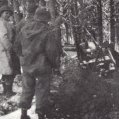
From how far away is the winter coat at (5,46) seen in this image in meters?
7.65

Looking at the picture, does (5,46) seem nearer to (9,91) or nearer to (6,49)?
(6,49)

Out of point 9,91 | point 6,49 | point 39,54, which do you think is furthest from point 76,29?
point 39,54

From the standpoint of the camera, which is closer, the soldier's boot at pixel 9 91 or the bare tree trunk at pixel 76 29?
the soldier's boot at pixel 9 91

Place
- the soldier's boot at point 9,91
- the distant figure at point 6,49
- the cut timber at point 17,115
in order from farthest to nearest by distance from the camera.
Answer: the soldier's boot at point 9,91 → the distant figure at point 6,49 → the cut timber at point 17,115

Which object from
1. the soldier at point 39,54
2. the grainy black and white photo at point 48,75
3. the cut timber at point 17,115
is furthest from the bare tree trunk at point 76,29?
the soldier at point 39,54

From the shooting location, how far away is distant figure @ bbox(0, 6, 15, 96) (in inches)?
300

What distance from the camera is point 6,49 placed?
7.81m

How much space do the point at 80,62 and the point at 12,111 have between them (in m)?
2.51

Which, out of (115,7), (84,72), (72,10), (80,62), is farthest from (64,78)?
(115,7)

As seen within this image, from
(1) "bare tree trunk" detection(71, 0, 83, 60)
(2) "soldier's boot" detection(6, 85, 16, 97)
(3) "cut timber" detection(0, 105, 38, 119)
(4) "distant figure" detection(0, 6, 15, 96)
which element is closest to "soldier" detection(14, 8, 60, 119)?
(3) "cut timber" detection(0, 105, 38, 119)

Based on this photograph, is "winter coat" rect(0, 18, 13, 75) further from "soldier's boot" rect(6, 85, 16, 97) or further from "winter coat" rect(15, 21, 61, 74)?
"winter coat" rect(15, 21, 61, 74)

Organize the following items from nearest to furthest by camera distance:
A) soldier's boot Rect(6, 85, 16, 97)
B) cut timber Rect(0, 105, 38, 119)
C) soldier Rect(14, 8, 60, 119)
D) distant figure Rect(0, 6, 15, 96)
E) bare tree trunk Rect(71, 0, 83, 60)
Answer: soldier Rect(14, 8, 60, 119) < cut timber Rect(0, 105, 38, 119) < distant figure Rect(0, 6, 15, 96) < soldier's boot Rect(6, 85, 16, 97) < bare tree trunk Rect(71, 0, 83, 60)

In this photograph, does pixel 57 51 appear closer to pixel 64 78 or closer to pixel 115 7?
pixel 64 78

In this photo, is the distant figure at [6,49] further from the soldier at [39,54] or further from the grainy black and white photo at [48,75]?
the soldier at [39,54]
